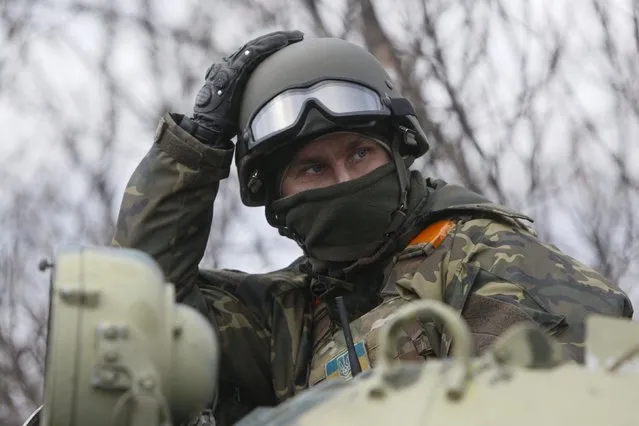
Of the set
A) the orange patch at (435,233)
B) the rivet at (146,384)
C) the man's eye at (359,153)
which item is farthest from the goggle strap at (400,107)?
the rivet at (146,384)

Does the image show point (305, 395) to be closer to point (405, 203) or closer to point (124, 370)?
point (124, 370)

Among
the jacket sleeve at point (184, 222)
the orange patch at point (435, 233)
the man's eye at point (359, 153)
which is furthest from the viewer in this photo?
the jacket sleeve at point (184, 222)

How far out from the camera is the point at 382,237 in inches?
187

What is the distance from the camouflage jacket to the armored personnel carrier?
5.18 feet

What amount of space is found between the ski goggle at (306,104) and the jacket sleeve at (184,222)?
224mm

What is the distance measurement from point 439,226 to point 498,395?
8.06 ft

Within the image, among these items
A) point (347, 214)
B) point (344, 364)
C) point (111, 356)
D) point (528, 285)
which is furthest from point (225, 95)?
point (111, 356)

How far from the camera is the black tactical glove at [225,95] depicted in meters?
5.01

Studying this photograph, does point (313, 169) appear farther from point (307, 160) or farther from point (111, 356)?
point (111, 356)

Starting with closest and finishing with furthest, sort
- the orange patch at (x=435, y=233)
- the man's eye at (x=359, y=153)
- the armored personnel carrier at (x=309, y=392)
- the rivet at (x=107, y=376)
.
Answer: the armored personnel carrier at (x=309, y=392)
the rivet at (x=107, y=376)
the orange patch at (x=435, y=233)
the man's eye at (x=359, y=153)

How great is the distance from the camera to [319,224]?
4.69m

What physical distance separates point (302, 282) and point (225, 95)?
27.6 inches

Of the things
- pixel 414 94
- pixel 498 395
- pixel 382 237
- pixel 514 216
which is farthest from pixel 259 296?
pixel 414 94

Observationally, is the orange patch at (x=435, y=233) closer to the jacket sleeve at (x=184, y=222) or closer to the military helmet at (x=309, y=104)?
the military helmet at (x=309, y=104)
